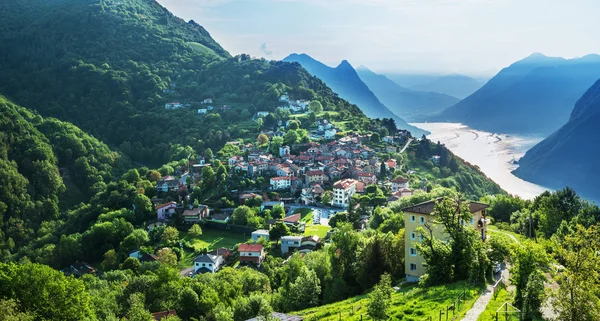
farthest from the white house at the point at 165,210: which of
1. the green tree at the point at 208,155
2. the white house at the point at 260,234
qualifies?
the green tree at the point at 208,155

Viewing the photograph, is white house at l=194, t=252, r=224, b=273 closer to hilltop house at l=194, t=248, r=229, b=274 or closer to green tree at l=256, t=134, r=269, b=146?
hilltop house at l=194, t=248, r=229, b=274

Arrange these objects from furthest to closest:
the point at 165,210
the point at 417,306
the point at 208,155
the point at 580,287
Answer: the point at 208,155 < the point at 165,210 < the point at 417,306 < the point at 580,287

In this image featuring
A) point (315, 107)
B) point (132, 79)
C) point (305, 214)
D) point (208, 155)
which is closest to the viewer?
point (305, 214)

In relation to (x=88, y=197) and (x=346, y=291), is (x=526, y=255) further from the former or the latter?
(x=88, y=197)

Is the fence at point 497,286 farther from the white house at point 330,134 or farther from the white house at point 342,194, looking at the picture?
the white house at point 330,134

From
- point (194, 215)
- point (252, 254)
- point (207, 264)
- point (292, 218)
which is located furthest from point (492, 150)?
point (207, 264)

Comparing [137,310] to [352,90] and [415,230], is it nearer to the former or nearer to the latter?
[415,230]
